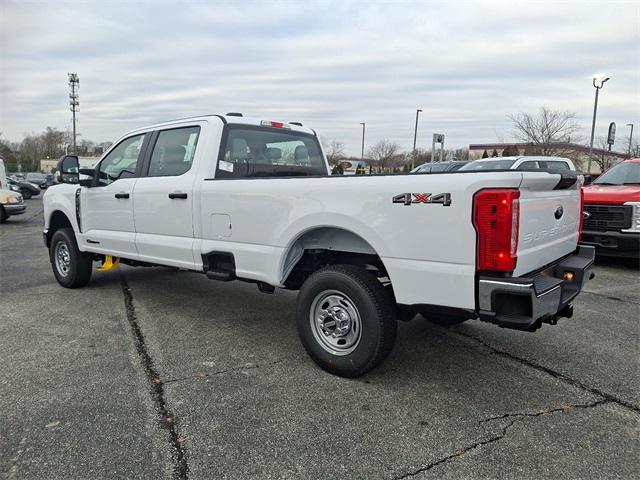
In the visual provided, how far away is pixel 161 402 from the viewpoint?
321 cm

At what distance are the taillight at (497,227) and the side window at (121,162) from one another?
3.89 meters

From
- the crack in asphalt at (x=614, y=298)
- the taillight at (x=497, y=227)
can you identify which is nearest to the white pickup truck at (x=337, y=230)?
the taillight at (x=497, y=227)

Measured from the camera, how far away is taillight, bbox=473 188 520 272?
2.74 metres

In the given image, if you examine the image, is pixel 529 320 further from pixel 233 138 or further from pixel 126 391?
pixel 233 138

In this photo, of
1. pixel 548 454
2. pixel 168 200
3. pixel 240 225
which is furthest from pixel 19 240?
pixel 548 454

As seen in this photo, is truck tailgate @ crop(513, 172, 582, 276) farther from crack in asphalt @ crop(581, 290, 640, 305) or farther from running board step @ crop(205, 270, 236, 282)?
crack in asphalt @ crop(581, 290, 640, 305)

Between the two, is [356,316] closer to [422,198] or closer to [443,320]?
[422,198]

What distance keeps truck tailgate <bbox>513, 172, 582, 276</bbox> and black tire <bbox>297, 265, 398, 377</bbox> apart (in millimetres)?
912

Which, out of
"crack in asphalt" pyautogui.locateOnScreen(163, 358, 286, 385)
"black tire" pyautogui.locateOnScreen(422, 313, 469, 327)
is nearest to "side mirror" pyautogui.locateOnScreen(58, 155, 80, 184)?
"crack in asphalt" pyautogui.locateOnScreen(163, 358, 286, 385)

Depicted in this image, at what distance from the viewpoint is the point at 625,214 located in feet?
24.6

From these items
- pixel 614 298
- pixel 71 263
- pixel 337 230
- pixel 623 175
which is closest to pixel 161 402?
pixel 337 230

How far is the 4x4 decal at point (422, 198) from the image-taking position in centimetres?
290

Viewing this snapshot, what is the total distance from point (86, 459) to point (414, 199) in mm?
2344

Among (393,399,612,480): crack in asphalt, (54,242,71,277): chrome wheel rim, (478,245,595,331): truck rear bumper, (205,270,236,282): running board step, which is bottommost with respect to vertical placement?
(393,399,612,480): crack in asphalt
